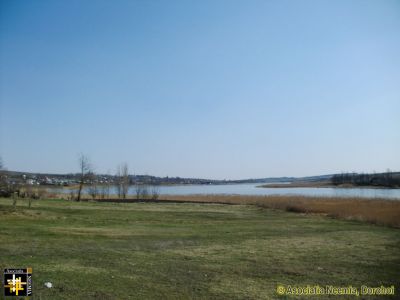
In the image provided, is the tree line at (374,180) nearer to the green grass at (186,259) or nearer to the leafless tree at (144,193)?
the leafless tree at (144,193)

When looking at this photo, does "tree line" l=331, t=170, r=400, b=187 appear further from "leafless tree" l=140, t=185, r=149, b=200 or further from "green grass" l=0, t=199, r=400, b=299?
"green grass" l=0, t=199, r=400, b=299

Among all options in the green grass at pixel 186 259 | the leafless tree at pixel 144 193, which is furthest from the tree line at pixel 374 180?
the green grass at pixel 186 259

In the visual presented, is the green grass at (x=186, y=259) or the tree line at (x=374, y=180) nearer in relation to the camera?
the green grass at (x=186, y=259)

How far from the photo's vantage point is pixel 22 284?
21.4 feet

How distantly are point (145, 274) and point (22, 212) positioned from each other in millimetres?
15089

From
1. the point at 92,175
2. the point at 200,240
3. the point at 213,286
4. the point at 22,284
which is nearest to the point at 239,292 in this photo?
the point at 213,286

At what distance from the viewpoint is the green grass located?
8875 mm

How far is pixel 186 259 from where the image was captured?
12.4m

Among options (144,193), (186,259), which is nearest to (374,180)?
(144,193)

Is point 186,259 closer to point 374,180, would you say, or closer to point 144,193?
point 144,193

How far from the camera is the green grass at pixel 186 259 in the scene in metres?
8.88

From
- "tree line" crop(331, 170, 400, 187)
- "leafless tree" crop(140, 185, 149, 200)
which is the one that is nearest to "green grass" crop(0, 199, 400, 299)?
"leafless tree" crop(140, 185, 149, 200)

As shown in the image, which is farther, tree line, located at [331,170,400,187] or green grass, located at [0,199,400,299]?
tree line, located at [331,170,400,187]

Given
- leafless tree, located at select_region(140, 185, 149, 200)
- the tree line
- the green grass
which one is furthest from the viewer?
the tree line
